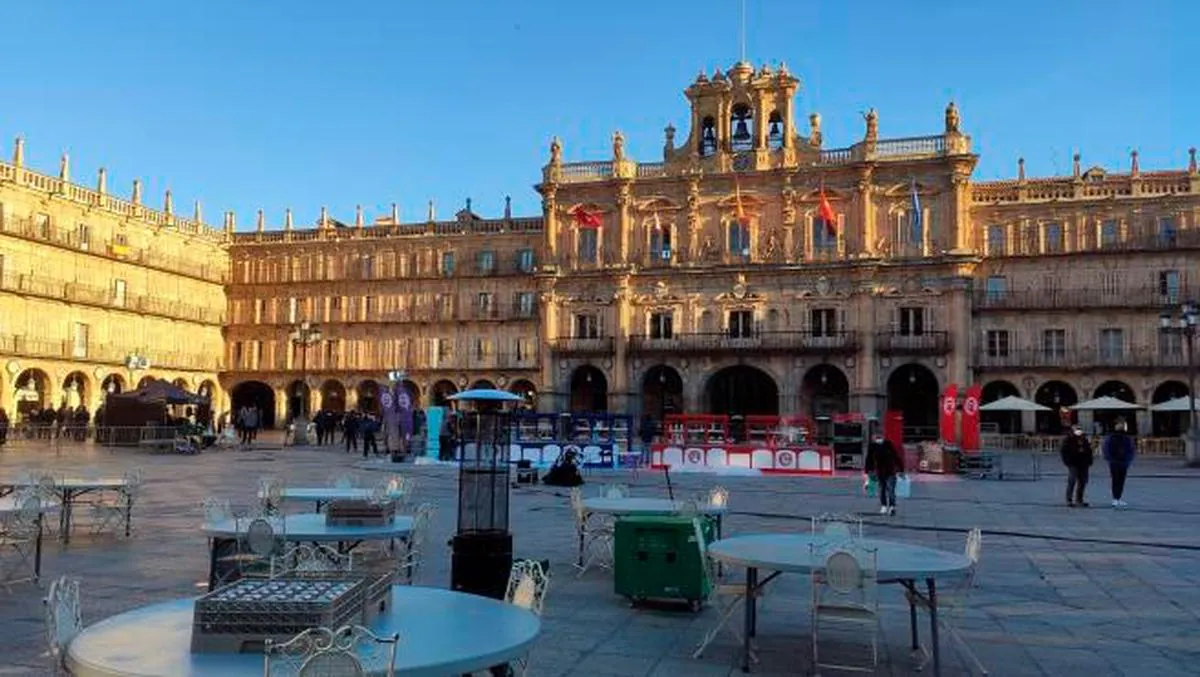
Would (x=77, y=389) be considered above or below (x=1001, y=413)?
above

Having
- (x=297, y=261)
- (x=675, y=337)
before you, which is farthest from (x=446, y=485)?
(x=297, y=261)

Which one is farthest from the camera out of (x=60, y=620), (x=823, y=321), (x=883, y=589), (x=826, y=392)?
(x=826, y=392)

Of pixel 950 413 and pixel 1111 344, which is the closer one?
pixel 950 413

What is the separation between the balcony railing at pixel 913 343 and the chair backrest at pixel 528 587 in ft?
131

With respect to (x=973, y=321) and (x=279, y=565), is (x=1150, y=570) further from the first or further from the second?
(x=973, y=321)

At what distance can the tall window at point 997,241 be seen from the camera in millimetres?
45594

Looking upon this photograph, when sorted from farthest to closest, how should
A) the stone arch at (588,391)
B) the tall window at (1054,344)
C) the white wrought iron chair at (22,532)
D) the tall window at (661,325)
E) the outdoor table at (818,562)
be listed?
the stone arch at (588,391) < the tall window at (661,325) < the tall window at (1054,344) < the white wrought iron chair at (22,532) < the outdoor table at (818,562)

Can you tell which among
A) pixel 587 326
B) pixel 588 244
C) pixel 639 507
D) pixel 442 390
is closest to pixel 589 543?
pixel 639 507

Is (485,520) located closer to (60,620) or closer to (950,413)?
(60,620)

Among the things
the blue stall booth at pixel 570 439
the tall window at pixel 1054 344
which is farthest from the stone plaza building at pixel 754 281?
the blue stall booth at pixel 570 439

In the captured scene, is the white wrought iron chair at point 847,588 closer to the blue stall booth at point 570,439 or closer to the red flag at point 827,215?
the blue stall booth at point 570,439

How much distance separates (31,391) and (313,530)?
45.2m

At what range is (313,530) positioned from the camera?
8.27 metres

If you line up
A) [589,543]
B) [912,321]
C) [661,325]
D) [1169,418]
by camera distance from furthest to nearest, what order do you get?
[661,325]
[912,321]
[1169,418]
[589,543]
